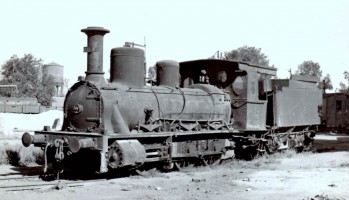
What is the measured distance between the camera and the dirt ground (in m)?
8.33

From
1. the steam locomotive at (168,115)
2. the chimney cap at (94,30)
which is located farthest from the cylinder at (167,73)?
the chimney cap at (94,30)

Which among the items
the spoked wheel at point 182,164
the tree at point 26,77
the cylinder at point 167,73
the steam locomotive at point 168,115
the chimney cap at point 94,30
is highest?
the tree at point 26,77

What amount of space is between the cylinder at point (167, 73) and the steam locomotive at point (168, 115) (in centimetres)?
2

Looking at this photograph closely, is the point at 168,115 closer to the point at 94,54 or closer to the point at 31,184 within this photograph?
the point at 94,54

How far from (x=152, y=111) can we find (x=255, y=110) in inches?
191

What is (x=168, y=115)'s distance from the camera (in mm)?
11758

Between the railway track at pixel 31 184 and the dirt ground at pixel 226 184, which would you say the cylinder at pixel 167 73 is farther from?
Result: the railway track at pixel 31 184

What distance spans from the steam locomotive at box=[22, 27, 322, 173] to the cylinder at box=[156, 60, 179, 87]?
0.02 metres

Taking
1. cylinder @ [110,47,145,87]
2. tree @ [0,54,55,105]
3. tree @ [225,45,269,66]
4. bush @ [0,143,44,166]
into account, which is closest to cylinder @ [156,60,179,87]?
cylinder @ [110,47,145,87]

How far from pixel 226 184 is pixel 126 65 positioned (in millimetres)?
3885

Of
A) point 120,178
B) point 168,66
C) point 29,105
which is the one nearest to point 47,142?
point 120,178

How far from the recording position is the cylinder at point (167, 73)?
12.9 metres

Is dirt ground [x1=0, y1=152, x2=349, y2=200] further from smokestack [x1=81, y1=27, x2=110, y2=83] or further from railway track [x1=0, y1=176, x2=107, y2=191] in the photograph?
smokestack [x1=81, y1=27, x2=110, y2=83]

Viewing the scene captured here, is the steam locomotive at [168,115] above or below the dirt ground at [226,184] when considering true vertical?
above
